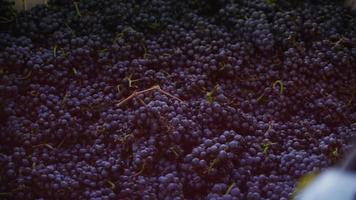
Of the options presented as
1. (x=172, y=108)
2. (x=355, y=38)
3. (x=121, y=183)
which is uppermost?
(x=355, y=38)

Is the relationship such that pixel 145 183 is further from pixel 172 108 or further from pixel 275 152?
pixel 275 152

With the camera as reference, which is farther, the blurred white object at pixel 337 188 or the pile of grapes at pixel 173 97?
the pile of grapes at pixel 173 97

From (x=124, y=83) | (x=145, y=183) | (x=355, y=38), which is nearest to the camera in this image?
(x=145, y=183)

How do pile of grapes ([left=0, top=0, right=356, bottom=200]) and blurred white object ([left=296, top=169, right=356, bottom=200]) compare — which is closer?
blurred white object ([left=296, top=169, right=356, bottom=200])

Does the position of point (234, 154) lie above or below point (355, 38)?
below

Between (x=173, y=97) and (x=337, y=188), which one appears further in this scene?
(x=173, y=97)

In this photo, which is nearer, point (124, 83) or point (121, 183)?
point (121, 183)

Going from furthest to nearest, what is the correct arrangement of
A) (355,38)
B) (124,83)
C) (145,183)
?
(355,38) → (124,83) → (145,183)

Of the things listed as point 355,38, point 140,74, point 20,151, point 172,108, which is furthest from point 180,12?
point 20,151
